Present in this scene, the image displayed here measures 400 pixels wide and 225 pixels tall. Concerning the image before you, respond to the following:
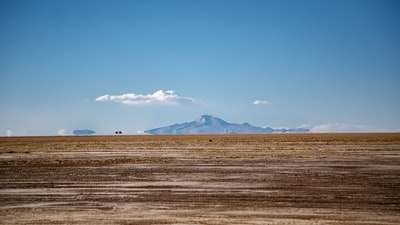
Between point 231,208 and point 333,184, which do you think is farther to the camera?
point 333,184

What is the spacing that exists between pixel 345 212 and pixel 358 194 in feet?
11.9

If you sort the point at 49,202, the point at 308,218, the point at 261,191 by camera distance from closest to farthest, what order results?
the point at 308,218 < the point at 49,202 < the point at 261,191

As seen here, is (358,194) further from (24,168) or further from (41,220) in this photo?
(24,168)

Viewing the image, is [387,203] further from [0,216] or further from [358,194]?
[0,216]

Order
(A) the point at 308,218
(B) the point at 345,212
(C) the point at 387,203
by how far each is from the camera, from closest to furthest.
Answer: (A) the point at 308,218, (B) the point at 345,212, (C) the point at 387,203

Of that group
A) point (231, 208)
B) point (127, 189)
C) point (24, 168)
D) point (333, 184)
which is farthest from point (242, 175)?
point (24, 168)

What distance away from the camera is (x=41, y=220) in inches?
522

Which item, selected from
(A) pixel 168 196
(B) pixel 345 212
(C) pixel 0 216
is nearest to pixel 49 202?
(C) pixel 0 216

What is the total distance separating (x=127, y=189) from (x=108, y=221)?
6.22 metres

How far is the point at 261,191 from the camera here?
18172 millimetres

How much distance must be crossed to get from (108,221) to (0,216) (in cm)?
321

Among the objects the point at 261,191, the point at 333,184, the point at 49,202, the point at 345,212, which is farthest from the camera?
the point at 333,184

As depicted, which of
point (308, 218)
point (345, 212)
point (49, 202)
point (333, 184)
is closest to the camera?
point (308, 218)

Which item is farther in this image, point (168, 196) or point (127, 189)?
point (127, 189)
